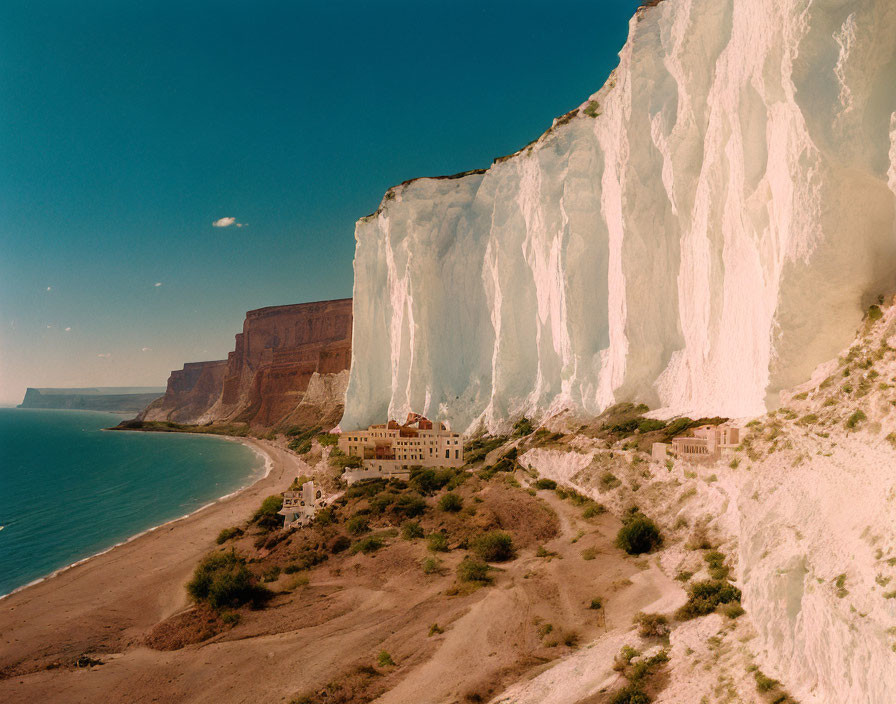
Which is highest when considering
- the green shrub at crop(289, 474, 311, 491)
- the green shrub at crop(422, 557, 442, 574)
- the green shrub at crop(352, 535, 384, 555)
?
the green shrub at crop(422, 557, 442, 574)

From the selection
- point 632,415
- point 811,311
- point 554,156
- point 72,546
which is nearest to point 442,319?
point 554,156

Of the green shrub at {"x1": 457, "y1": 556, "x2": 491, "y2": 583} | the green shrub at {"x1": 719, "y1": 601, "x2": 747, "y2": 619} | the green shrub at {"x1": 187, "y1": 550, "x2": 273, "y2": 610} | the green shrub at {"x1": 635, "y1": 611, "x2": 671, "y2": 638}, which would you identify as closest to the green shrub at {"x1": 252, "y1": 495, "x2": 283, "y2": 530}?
the green shrub at {"x1": 187, "y1": 550, "x2": 273, "y2": 610}

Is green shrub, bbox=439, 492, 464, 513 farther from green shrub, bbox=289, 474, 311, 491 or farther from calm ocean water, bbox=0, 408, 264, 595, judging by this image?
calm ocean water, bbox=0, 408, 264, 595

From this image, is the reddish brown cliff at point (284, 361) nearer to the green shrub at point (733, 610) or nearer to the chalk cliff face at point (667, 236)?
the chalk cliff face at point (667, 236)

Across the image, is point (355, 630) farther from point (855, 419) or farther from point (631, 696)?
point (855, 419)

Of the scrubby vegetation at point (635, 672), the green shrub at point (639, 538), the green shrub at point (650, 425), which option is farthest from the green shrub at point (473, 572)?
the green shrub at point (650, 425)

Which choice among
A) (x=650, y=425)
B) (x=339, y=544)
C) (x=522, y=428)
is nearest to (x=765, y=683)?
(x=650, y=425)
